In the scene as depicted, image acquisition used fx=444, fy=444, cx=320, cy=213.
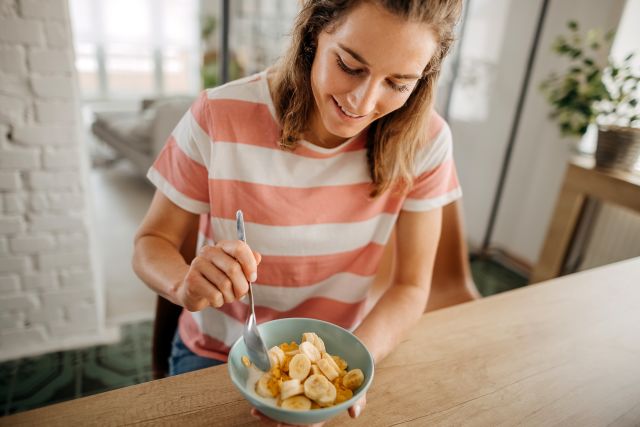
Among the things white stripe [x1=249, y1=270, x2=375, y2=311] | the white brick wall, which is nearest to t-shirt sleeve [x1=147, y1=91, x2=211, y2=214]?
white stripe [x1=249, y1=270, x2=375, y2=311]

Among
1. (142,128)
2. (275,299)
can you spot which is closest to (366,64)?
(275,299)

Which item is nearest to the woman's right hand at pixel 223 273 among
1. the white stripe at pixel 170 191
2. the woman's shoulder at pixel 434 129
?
the white stripe at pixel 170 191

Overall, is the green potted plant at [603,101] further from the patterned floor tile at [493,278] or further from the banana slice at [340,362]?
the banana slice at [340,362]

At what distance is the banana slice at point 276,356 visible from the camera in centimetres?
61

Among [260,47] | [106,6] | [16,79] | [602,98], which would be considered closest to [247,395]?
[16,79]

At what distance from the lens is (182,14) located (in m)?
7.21

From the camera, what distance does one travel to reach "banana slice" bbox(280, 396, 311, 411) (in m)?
0.55

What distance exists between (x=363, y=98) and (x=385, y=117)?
0.22 metres

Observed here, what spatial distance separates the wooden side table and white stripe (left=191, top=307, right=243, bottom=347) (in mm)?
2075

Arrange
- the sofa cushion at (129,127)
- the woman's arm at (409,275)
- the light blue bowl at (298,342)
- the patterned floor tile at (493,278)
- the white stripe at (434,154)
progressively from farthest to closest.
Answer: the sofa cushion at (129,127), the patterned floor tile at (493,278), the white stripe at (434,154), the woman's arm at (409,275), the light blue bowl at (298,342)

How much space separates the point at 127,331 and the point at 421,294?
1662mm

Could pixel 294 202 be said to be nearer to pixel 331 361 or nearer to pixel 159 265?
pixel 159 265

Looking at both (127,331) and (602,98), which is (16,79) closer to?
(127,331)

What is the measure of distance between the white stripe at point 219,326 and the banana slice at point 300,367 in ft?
1.41
